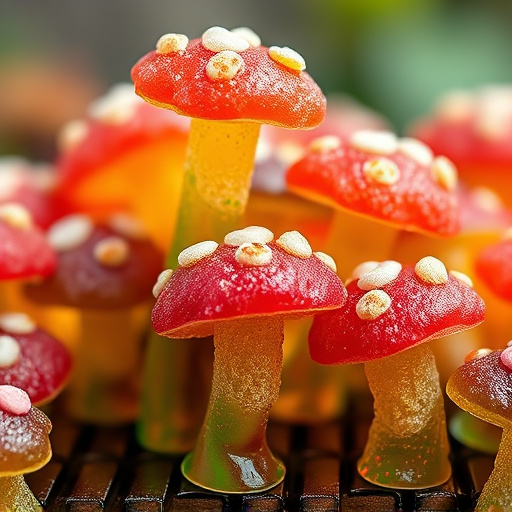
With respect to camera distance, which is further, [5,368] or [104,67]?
[104,67]

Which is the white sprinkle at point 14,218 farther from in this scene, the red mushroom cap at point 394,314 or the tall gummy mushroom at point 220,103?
the red mushroom cap at point 394,314

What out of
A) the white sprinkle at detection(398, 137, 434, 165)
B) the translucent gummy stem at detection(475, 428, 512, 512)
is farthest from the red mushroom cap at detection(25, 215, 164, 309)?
the translucent gummy stem at detection(475, 428, 512, 512)

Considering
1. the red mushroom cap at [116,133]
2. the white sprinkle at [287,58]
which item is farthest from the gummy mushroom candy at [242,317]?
the red mushroom cap at [116,133]

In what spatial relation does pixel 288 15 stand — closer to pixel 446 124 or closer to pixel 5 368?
pixel 446 124

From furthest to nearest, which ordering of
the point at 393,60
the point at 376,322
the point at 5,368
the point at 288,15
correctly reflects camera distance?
the point at 288,15
the point at 393,60
the point at 5,368
the point at 376,322

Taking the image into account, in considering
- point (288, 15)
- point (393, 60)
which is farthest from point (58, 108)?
point (393, 60)

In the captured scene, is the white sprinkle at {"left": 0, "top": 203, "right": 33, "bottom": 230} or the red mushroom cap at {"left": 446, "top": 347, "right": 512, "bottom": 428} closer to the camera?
the red mushroom cap at {"left": 446, "top": 347, "right": 512, "bottom": 428}

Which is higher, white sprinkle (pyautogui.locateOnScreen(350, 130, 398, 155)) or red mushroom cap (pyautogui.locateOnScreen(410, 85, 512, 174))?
white sprinkle (pyautogui.locateOnScreen(350, 130, 398, 155))

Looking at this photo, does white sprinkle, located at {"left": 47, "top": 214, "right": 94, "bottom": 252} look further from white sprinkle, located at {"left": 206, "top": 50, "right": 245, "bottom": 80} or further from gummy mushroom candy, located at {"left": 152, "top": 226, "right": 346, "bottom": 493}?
white sprinkle, located at {"left": 206, "top": 50, "right": 245, "bottom": 80}
